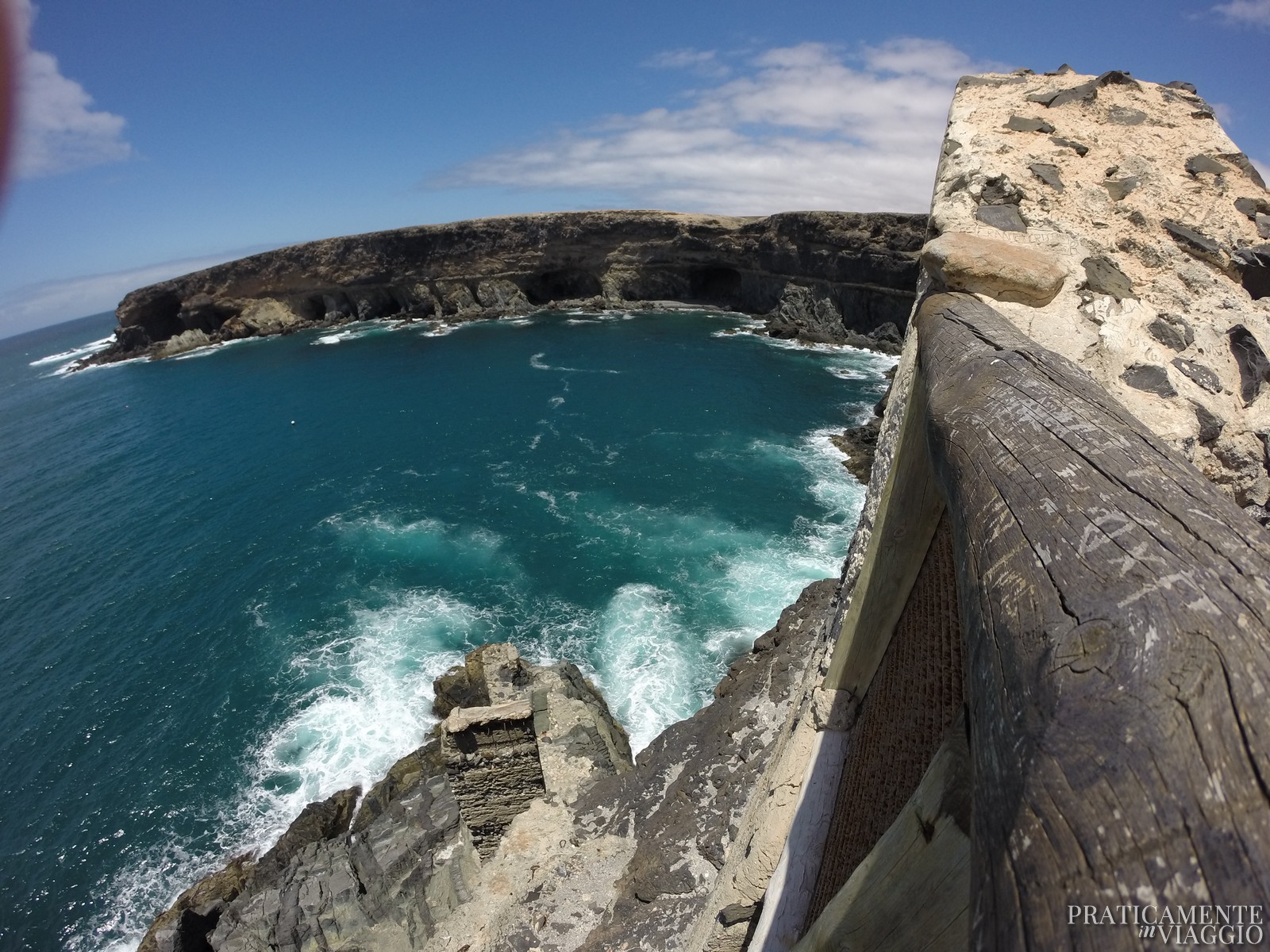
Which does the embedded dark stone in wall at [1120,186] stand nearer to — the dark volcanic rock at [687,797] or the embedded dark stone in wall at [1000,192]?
the embedded dark stone in wall at [1000,192]

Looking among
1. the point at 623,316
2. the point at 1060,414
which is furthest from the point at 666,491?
the point at 623,316

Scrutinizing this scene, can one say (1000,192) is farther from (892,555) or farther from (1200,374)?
(892,555)

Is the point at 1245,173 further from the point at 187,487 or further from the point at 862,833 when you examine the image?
the point at 187,487

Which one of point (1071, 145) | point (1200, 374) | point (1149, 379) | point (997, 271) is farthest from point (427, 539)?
point (1200, 374)

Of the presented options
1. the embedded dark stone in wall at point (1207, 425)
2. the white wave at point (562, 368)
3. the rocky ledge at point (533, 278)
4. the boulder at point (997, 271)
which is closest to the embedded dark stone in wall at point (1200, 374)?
the embedded dark stone in wall at point (1207, 425)

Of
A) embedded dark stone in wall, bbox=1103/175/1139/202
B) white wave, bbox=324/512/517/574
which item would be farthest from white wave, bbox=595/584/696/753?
embedded dark stone in wall, bbox=1103/175/1139/202
